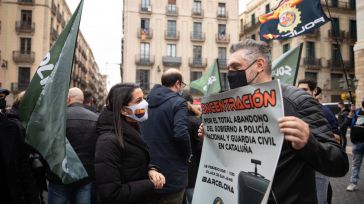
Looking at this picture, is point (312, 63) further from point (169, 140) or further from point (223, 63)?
point (169, 140)

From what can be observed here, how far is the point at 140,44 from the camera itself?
122 ft

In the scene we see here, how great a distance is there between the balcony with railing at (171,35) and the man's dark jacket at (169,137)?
3497 cm

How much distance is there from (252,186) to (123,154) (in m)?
0.98

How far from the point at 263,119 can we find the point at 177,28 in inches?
1478

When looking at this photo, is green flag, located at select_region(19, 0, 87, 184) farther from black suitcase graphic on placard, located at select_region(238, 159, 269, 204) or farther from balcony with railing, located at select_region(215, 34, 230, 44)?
balcony with railing, located at select_region(215, 34, 230, 44)

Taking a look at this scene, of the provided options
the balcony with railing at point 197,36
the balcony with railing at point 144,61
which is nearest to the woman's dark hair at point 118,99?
the balcony with railing at point 144,61

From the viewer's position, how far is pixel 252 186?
5.11 ft

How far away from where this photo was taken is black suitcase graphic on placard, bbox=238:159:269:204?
4.90 feet

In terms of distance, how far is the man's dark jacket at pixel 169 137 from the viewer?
3.17 m

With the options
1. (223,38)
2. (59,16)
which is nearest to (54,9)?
(59,16)

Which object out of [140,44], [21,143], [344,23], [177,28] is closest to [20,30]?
[140,44]

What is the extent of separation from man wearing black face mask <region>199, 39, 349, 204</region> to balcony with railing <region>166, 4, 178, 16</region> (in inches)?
1466

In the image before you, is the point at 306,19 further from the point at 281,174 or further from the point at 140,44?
the point at 140,44

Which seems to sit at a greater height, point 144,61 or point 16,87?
point 144,61
